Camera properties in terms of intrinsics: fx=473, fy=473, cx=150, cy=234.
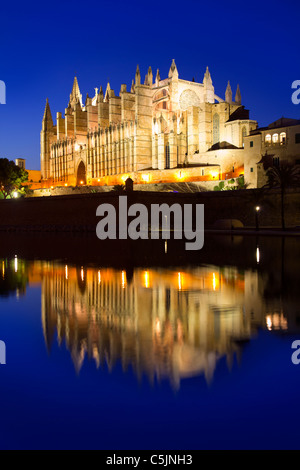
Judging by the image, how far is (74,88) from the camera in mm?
78125

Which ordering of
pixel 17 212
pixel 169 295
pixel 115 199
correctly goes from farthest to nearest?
pixel 17 212
pixel 115 199
pixel 169 295

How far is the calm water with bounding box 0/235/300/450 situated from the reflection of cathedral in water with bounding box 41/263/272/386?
0.02m

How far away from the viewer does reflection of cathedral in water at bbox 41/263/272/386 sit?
4.81m

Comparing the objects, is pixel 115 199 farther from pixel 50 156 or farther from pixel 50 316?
pixel 50 156

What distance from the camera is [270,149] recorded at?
132 feet

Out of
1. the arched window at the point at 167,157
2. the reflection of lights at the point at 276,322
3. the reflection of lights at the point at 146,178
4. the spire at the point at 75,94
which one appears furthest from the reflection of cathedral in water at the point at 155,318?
the spire at the point at 75,94

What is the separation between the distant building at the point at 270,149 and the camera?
3847cm

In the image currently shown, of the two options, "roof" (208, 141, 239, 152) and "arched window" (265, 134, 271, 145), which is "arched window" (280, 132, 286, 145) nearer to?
"arched window" (265, 134, 271, 145)

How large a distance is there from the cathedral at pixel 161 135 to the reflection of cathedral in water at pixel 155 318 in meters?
37.8

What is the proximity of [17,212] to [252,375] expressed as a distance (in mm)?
39838

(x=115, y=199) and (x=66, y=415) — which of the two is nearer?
(x=66, y=415)

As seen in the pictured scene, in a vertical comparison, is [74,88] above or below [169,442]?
above
